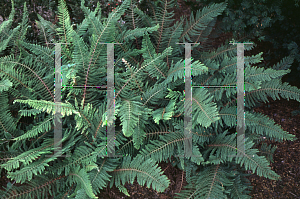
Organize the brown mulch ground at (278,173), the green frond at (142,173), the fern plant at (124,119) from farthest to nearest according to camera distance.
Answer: the brown mulch ground at (278,173) → the fern plant at (124,119) → the green frond at (142,173)

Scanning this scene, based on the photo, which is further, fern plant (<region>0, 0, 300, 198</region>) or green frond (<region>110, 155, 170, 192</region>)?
fern plant (<region>0, 0, 300, 198</region>)

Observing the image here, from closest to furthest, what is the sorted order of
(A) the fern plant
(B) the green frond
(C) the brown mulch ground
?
(B) the green frond → (A) the fern plant → (C) the brown mulch ground

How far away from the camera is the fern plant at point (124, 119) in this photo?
5.12 feet

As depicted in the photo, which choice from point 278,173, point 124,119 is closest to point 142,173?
point 124,119

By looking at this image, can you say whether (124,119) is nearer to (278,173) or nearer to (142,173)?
(142,173)

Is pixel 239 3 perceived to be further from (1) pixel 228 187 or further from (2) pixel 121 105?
(1) pixel 228 187

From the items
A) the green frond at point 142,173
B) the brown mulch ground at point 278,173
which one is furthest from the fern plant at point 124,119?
the brown mulch ground at point 278,173

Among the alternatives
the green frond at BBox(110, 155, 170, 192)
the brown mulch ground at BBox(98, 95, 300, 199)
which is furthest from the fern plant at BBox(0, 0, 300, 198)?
the brown mulch ground at BBox(98, 95, 300, 199)

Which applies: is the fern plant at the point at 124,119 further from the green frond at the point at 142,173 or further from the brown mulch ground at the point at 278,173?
the brown mulch ground at the point at 278,173

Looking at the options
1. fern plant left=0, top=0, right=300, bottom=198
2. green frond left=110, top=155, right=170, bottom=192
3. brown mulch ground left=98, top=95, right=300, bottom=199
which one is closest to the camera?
green frond left=110, top=155, right=170, bottom=192

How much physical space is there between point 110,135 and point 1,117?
0.76 m

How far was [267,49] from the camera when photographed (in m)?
2.34

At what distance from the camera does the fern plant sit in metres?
1.56

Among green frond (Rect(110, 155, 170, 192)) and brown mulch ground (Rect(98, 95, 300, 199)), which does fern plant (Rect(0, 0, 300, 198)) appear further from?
brown mulch ground (Rect(98, 95, 300, 199))
